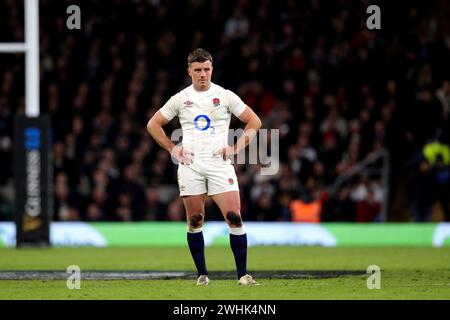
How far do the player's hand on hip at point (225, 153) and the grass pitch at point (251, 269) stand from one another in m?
1.26

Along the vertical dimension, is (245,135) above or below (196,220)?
above

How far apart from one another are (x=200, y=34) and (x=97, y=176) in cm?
416

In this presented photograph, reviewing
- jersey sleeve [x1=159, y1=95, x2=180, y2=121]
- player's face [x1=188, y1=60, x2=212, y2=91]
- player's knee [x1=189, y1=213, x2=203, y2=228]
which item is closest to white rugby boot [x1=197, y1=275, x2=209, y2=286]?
player's knee [x1=189, y1=213, x2=203, y2=228]

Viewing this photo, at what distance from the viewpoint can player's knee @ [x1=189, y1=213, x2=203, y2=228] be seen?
10672 mm

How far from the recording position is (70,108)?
21.8 m

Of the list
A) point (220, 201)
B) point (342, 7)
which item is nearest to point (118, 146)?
point (342, 7)

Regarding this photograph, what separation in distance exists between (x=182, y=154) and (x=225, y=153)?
41 centimetres

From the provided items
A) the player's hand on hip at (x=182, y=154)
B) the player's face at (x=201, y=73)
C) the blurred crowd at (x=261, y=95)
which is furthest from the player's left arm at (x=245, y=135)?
the blurred crowd at (x=261, y=95)

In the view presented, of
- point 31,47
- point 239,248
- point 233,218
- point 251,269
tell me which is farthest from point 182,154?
point 31,47

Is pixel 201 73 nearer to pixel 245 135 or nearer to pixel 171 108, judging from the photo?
pixel 171 108

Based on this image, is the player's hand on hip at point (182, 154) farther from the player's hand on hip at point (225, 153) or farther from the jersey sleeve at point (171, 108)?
the jersey sleeve at point (171, 108)

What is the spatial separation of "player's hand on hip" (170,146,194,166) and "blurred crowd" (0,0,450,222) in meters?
8.85

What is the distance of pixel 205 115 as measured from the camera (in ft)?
34.8

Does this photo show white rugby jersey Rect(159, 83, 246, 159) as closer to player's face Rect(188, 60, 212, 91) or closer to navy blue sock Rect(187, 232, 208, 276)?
player's face Rect(188, 60, 212, 91)
